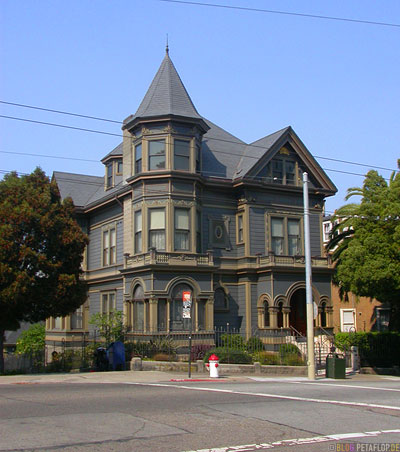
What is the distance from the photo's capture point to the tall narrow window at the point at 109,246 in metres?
36.1

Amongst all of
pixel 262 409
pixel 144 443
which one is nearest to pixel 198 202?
pixel 262 409

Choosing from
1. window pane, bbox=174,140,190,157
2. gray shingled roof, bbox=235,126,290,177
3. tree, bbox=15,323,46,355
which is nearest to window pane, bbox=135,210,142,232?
window pane, bbox=174,140,190,157

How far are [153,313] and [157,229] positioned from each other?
14.5ft

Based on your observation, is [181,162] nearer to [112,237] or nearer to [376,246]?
[112,237]

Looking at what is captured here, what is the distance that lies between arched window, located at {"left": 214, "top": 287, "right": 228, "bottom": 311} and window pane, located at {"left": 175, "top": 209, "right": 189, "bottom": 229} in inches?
174

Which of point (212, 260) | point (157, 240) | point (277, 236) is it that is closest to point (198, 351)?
point (212, 260)

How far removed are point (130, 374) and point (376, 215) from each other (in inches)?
529

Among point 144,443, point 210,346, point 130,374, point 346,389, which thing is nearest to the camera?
point 144,443

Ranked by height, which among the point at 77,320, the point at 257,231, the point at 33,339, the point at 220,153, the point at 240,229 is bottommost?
the point at 33,339

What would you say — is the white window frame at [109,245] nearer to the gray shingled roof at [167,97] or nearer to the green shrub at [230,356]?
the gray shingled roof at [167,97]

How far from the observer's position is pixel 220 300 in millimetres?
33062

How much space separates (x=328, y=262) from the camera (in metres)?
34.2

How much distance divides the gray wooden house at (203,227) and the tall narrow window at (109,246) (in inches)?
2.6

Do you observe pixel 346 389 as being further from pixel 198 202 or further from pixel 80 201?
pixel 80 201
